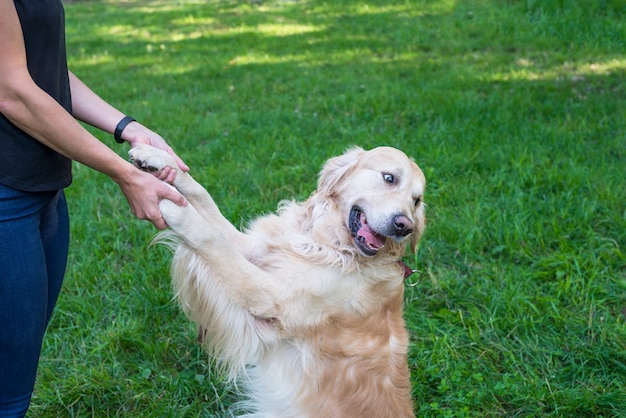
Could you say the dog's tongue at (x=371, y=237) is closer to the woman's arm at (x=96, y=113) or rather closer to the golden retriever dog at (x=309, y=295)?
the golden retriever dog at (x=309, y=295)

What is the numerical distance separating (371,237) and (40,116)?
5.01ft

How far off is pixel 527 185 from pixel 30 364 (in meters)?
3.70

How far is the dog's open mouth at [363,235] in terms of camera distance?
8.86 feet

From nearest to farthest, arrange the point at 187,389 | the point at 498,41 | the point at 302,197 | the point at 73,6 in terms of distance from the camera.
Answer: the point at 187,389, the point at 302,197, the point at 498,41, the point at 73,6

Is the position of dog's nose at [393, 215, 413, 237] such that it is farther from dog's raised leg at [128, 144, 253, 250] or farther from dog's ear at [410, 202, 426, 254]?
dog's raised leg at [128, 144, 253, 250]

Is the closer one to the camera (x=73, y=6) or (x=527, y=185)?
(x=527, y=185)

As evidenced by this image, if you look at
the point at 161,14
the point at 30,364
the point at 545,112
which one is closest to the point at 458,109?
the point at 545,112

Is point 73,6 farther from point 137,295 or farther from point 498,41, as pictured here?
point 137,295

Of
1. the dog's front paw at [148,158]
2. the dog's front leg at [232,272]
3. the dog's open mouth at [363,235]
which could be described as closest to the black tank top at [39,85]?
the dog's front paw at [148,158]

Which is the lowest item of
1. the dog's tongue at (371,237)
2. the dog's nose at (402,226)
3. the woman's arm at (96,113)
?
the dog's tongue at (371,237)

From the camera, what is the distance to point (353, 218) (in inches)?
112

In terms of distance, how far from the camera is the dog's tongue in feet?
8.94

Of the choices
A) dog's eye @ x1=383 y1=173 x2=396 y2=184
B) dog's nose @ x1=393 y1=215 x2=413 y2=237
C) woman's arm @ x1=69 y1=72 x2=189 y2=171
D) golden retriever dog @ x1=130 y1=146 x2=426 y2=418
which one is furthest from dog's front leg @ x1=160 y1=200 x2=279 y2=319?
dog's eye @ x1=383 y1=173 x2=396 y2=184

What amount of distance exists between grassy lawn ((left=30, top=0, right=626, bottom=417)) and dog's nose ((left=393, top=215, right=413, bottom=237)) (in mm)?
842
